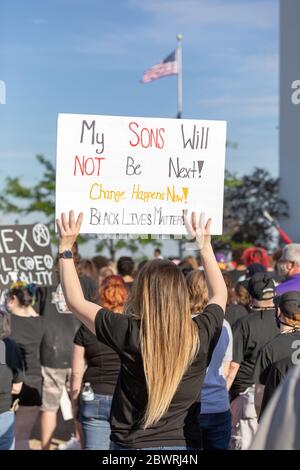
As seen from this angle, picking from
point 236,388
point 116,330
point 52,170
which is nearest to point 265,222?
point 52,170

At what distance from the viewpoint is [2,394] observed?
4.92m

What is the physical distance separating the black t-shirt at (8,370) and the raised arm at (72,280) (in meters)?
1.48

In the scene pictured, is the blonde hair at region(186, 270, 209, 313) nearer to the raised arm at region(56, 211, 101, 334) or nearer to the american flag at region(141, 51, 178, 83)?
the raised arm at region(56, 211, 101, 334)

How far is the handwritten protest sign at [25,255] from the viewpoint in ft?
26.6

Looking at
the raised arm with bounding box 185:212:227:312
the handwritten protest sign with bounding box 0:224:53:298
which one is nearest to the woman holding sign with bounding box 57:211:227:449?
the raised arm with bounding box 185:212:227:312

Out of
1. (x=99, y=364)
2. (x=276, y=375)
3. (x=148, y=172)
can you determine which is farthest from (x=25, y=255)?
(x=276, y=375)

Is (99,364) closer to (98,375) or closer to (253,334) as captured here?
(98,375)

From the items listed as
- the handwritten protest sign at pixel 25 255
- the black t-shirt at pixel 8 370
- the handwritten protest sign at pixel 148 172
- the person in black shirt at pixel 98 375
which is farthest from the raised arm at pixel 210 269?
the handwritten protest sign at pixel 25 255

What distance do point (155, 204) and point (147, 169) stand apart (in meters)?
0.20

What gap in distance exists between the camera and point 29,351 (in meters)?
6.89

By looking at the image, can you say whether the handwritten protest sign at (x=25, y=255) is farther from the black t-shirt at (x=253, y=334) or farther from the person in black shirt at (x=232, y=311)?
the black t-shirt at (x=253, y=334)

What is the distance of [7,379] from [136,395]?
1.89 meters

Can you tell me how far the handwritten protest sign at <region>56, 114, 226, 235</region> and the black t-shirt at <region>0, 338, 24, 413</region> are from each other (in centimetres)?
138
